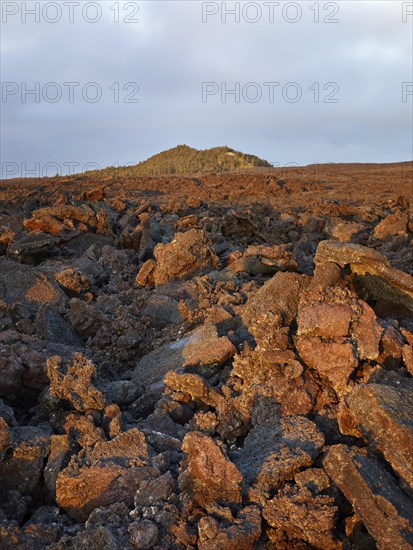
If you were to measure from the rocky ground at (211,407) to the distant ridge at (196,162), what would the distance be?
25.7 metres

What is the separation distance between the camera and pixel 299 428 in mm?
2775

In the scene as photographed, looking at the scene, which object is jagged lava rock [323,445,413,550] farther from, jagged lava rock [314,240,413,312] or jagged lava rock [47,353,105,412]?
jagged lava rock [314,240,413,312]

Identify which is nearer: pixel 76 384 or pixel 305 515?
pixel 305 515

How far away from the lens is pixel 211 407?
327 centimetres

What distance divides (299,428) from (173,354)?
135 cm

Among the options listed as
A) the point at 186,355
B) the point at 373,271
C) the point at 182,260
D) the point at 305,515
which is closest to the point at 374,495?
the point at 305,515

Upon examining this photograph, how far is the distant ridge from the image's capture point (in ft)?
104

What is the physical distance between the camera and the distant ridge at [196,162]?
31547mm

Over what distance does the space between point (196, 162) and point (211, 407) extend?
102 ft

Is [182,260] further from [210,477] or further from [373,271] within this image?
[210,477]

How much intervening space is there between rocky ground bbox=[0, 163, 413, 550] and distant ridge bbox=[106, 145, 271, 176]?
25710 millimetres

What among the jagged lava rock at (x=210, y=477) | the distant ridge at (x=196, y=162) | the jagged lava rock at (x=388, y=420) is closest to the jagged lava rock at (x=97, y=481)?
the jagged lava rock at (x=210, y=477)

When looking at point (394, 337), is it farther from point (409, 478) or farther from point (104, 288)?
point (104, 288)

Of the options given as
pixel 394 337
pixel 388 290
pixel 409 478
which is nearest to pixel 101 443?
pixel 409 478
